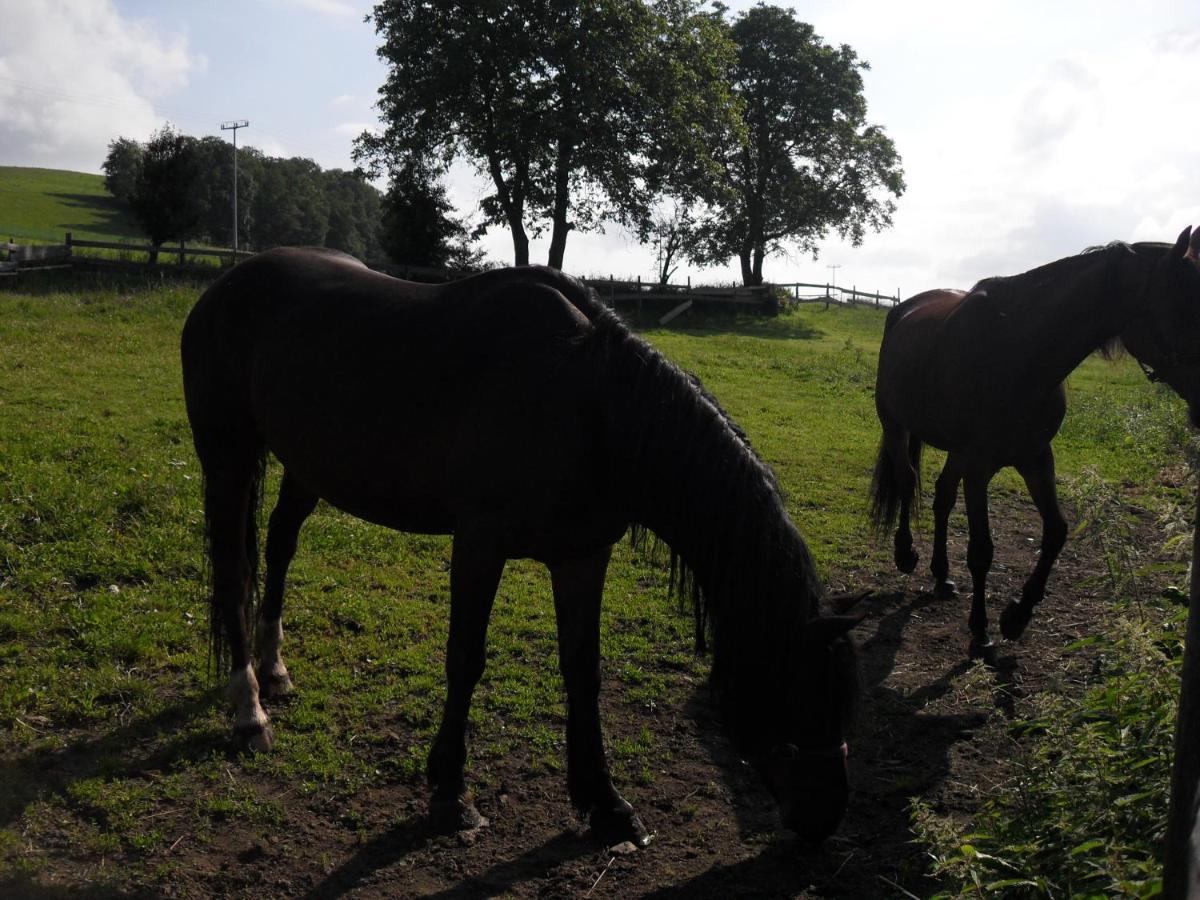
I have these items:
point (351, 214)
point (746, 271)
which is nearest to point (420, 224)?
point (746, 271)

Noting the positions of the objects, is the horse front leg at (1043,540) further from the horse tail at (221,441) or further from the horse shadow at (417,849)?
the horse tail at (221,441)

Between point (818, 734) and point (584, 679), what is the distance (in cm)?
115

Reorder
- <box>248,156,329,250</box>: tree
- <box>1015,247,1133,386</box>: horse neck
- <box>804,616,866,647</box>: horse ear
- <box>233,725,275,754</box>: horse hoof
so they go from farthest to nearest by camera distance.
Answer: <box>248,156,329,250</box>: tree, <box>1015,247,1133,386</box>: horse neck, <box>233,725,275,754</box>: horse hoof, <box>804,616,866,647</box>: horse ear

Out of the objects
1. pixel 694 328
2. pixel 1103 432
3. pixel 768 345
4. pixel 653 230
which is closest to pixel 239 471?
pixel 1103 432

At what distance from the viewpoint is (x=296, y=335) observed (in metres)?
4.42

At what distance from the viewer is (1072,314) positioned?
5648 millimetres

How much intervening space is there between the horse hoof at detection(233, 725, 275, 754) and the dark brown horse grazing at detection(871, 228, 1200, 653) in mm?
4161

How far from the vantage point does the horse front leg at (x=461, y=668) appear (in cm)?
366

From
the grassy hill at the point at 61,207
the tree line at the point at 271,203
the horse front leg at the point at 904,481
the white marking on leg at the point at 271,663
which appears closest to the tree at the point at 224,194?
the tree line at the point at 271,203

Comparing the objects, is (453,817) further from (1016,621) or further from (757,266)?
(757,266)

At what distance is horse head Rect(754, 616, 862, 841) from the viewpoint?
3.09m

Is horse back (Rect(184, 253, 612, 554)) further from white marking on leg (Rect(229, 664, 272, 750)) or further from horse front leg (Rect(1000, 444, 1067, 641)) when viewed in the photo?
horse front leg (Rect(1000, 444, 1067, 641))

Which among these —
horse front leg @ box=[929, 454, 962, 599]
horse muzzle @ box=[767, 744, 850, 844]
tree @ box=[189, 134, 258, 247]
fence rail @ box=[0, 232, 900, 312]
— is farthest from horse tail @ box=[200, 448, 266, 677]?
tree @ box=[189, 134, 258, 247]

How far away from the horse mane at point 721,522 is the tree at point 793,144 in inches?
1477
